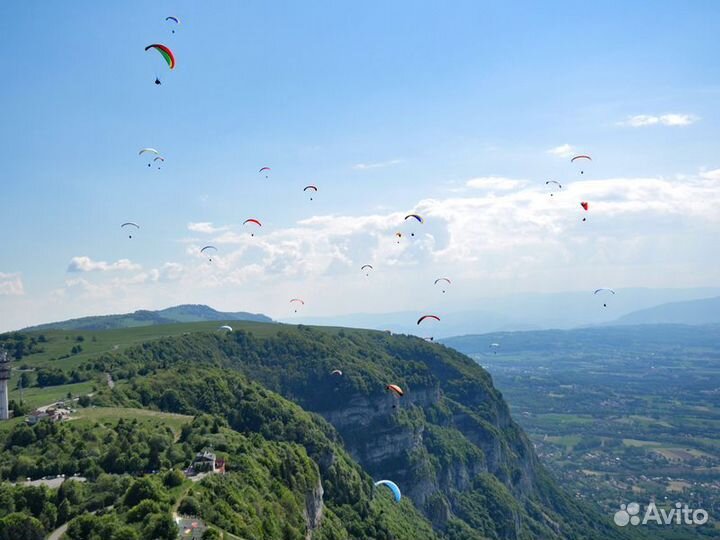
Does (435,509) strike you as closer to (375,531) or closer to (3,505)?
(375,531)

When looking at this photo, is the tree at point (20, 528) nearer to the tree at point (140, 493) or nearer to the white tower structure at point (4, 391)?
the tree at point (140, 493)

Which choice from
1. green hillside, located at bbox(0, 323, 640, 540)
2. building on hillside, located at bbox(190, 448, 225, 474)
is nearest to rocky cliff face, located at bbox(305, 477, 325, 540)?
green hillside, located at bbox(0, 323, 640, 540)

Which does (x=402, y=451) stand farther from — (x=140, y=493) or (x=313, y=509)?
(x=140, y=493)

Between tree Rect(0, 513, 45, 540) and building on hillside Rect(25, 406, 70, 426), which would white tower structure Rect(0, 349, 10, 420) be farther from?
tree Rect(0, 513, 45, 540)

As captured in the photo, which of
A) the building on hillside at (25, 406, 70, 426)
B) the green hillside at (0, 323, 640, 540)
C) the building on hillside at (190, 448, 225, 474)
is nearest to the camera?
the green hillside at (0, 323, 640, 540)

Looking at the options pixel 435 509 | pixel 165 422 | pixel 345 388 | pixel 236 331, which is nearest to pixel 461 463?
pixel 435 509

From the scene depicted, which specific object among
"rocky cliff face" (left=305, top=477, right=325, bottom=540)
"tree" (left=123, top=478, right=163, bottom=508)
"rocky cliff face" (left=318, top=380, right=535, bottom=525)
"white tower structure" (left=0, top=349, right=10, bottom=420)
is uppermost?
"white tower structure" (left=0, top=349, right=10, bottom=420)

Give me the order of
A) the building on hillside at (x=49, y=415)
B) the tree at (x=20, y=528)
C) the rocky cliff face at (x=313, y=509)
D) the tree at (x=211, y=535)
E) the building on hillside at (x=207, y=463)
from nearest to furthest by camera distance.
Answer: the tree at (x=211, y=535)
the tree at (x=20, y=528)
the building on hillside at (x=207, y=463)
the rocky cliff face at (x=313, y=509)
the building on hillside at (x=49, y=415)

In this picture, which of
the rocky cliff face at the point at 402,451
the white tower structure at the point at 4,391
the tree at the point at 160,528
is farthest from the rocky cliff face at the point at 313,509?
the rocky cliff face at the point at 402,451
